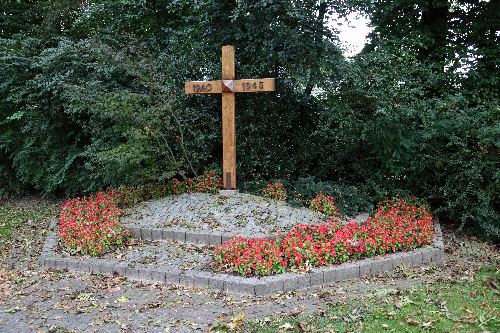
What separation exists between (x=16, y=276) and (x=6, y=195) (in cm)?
591

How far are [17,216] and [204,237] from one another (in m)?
4.90

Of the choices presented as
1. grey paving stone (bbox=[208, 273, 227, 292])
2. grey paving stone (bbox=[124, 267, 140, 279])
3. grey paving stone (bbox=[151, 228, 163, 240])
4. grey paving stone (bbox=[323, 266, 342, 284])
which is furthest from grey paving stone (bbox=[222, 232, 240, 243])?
grey paving stone (bbox=[323, 266, 342, 284])

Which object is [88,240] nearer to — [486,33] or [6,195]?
[6,195]

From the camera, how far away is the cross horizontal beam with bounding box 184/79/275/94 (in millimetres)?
7469

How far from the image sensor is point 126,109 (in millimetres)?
7582

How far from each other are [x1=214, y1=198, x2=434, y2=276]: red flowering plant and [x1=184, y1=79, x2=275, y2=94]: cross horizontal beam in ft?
8.33

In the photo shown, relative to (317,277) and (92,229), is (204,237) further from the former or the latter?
(317,277)

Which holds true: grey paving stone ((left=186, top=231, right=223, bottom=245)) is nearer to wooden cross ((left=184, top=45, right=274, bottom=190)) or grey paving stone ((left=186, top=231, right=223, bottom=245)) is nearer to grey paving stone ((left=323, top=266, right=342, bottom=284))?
wooden cross ((left=184, top=45, right=274, bottom=190))

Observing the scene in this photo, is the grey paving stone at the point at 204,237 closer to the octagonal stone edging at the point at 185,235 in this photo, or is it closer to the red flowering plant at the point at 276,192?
the octagonal stone edging at the point at 185,235

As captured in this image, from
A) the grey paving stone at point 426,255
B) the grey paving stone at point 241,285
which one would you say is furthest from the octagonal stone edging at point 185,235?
the grey paving stone at point 426,255

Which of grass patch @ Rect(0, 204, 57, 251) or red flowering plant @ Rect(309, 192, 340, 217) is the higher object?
red flowering plant @ Rect(309, 192, 340, 217)

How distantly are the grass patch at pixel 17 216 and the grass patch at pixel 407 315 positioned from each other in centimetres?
565

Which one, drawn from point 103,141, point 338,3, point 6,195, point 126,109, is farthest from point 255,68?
point 6,195

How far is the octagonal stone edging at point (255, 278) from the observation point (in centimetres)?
487
